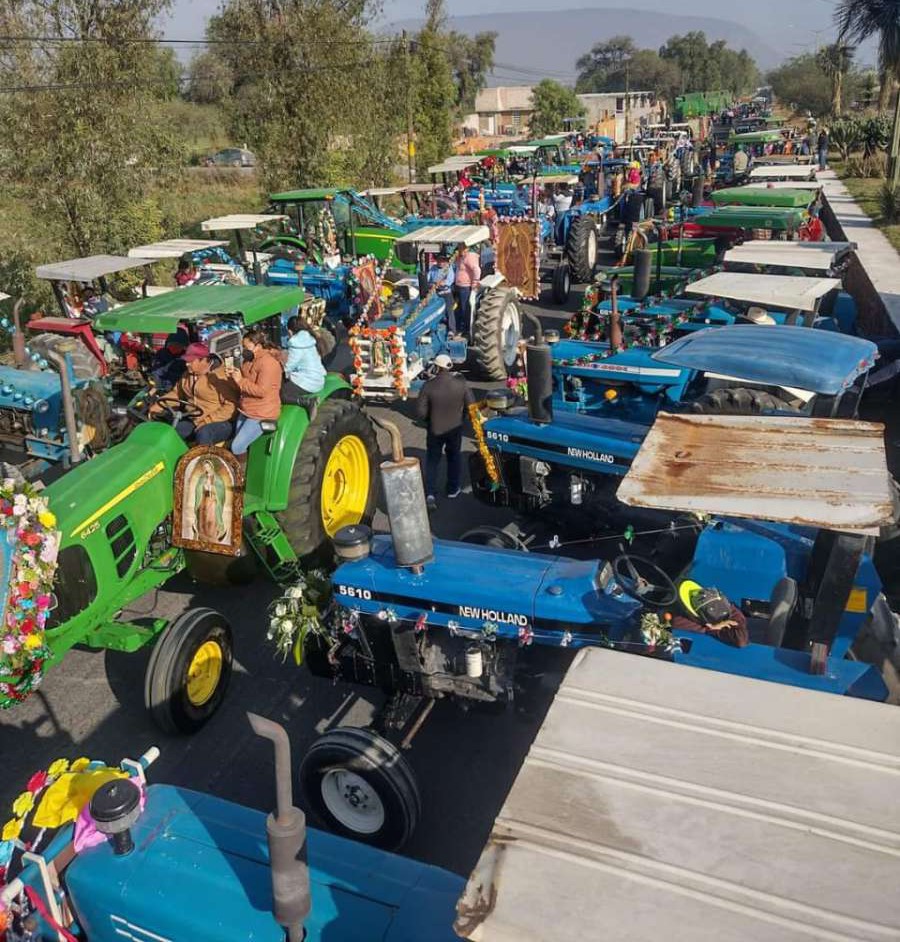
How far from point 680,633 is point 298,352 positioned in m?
3.49

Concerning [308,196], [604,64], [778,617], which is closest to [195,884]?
[778,617]

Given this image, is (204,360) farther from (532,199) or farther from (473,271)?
(532,199)

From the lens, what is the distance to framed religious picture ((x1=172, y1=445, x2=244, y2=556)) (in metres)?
5.02

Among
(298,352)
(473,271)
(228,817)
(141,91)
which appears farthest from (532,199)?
(228,817)

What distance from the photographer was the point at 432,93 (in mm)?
25891

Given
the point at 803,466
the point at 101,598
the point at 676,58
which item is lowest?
the point at 101,598

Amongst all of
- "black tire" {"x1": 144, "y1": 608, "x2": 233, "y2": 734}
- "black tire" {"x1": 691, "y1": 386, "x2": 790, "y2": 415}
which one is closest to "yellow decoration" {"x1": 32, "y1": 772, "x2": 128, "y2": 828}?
"black tire" {"x1": 144, "y1": 608, "x2": 233, "y2": 734}

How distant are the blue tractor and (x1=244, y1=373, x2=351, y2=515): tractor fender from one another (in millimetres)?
2496

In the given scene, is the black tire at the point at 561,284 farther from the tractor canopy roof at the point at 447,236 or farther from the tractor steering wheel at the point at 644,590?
the tractor steering wheel at the point at 644,590

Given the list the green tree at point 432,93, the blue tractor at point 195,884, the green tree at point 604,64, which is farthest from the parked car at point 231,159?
the green tree at point 604,64

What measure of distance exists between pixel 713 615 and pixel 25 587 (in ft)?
10.6

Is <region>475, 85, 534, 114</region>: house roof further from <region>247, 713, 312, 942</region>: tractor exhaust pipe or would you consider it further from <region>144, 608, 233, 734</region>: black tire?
<region>247, 713, 312, 942</region>: tractor exhaust pipe

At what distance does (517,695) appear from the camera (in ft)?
13.8

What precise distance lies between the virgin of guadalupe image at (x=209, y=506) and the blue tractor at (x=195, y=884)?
2131 millimetres
